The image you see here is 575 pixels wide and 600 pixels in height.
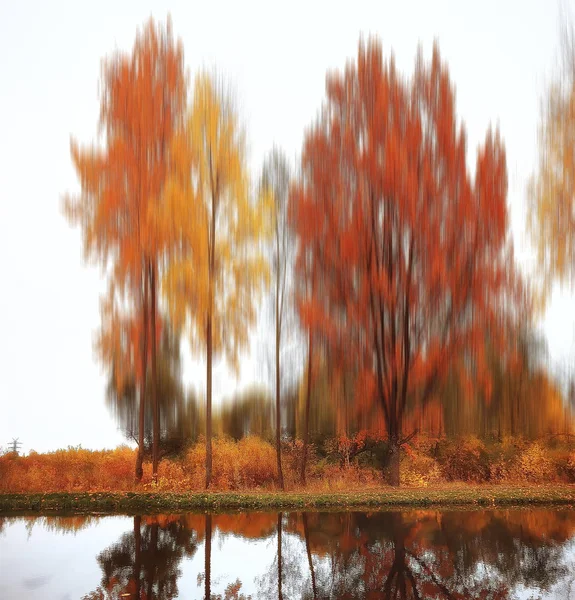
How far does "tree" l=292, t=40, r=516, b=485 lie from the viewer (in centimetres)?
2138

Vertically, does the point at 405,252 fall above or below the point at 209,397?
above

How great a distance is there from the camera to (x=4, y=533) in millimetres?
13031

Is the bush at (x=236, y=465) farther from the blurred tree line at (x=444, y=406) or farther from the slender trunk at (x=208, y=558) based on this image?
the slender trunk at (x=208, y=558)

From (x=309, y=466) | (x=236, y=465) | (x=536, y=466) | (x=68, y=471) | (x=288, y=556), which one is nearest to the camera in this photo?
(x=288, y=556)

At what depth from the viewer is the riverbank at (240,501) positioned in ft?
53.7

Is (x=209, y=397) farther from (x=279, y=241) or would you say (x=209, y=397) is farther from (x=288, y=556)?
(x=288, y=556)

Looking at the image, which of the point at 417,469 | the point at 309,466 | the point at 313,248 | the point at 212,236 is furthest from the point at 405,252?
the point at 309,466

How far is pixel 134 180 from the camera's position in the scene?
20.2 meters

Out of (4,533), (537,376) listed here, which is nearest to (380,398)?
(537,376)

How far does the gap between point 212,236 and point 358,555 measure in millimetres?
12040

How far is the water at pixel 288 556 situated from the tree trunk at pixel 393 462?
20.1 feet

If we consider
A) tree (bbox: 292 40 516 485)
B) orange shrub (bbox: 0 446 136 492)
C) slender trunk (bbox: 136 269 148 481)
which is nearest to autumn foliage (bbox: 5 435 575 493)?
orange shrub (bbox: 0 446 136 492)

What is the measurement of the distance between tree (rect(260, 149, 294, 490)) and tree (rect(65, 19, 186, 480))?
3708 millimetres

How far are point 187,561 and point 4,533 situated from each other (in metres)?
5.09
